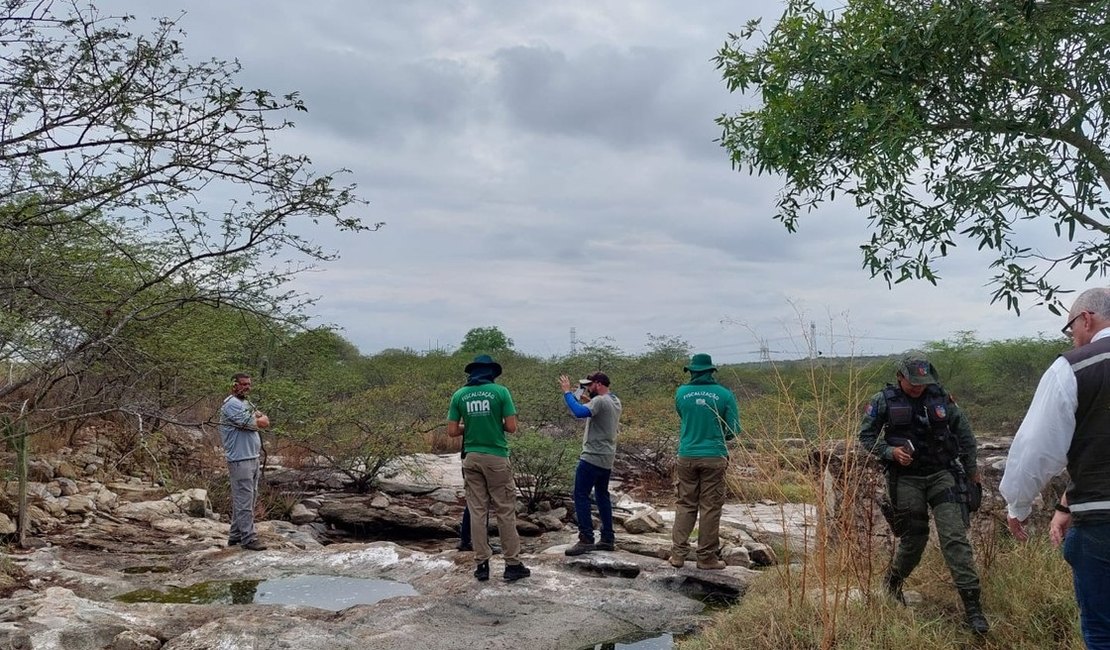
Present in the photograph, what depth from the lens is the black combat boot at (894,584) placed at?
215 inches

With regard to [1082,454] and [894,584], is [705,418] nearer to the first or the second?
[894,584]

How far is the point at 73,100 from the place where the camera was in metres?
5.29

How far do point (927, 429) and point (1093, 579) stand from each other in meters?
2.21

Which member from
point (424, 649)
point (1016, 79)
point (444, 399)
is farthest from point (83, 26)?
point (444, 399)

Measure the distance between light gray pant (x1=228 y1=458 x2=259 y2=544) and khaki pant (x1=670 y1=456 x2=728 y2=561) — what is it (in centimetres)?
419

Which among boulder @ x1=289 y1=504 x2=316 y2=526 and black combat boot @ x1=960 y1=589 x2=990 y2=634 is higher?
black combat boot @ x1=960 y1=589 x2=990 y2=634

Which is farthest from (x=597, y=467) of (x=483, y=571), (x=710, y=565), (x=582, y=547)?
(x=483, y=571)

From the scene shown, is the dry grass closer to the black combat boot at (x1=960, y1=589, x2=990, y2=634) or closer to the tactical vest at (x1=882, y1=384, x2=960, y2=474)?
the black combat boot at (x1=960, y1=589, x2=990, y2=634)

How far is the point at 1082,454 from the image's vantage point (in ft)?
10.6

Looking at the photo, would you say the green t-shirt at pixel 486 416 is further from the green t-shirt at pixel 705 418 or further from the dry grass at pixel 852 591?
the dry grass at pixel 852 591

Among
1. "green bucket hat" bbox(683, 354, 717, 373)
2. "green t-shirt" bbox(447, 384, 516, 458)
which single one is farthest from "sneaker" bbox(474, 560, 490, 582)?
"green bucket hat" bbox(683, 354, 717, 373)

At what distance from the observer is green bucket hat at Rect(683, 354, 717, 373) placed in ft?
23.9

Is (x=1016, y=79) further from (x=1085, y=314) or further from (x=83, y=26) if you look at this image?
(x=83, y=26)

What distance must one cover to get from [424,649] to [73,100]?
4.01 meters
